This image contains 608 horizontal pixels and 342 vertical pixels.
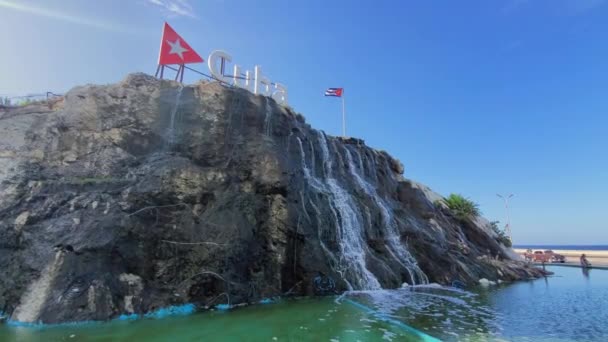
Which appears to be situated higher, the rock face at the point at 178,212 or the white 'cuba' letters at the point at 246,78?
the white 'cuba' letters at the point at 246,78

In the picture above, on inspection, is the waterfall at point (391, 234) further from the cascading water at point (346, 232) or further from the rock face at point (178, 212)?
the cascading water at point (346, 232)

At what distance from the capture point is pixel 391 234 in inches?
943

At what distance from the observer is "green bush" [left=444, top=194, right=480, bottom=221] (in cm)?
3699

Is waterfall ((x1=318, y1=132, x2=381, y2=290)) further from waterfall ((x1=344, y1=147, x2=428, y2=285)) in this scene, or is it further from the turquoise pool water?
waterfall ((x1=344, y1=147, x2=428, y2=285))

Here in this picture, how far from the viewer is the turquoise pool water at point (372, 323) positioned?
9844 mm

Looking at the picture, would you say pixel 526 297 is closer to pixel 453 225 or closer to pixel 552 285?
pixel 552 285

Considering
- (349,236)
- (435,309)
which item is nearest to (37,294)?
(435,309)

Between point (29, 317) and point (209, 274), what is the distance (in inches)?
232

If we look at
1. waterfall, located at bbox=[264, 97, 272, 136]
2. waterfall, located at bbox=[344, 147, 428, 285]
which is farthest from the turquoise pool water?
waterfall, located at bbox=[264, 97, 272, 136]

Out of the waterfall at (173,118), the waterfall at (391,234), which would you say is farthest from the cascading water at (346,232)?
the waterfall at (173,118)

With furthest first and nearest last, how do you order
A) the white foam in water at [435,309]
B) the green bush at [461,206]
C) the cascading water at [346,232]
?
the green bush at [461,206], the cascading water at [346,232], the white foam in water at [435,309]

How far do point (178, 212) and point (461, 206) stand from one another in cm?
3182

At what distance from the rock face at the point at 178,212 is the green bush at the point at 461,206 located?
12.2 metres

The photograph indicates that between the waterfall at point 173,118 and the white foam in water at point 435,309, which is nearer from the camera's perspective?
the white foam in water at point 435,309
